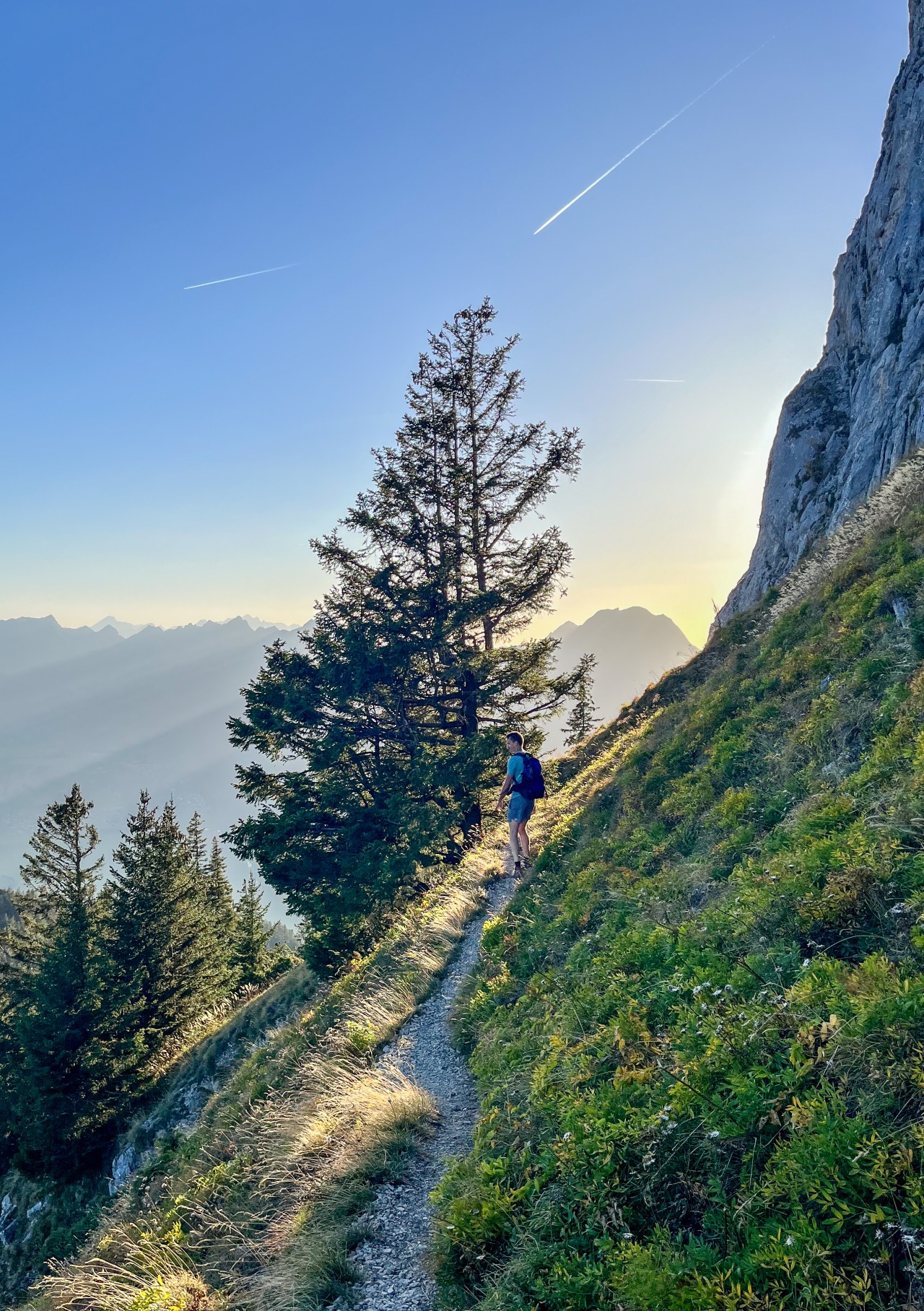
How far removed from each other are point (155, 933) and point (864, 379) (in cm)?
3805

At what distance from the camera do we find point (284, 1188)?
591cm

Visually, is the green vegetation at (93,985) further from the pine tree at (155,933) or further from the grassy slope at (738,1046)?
the grassy slope at (738,1046)

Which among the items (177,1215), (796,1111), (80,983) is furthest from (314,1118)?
(80,983)

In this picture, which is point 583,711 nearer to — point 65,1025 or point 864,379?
point 864,379

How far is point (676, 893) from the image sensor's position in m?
6.39

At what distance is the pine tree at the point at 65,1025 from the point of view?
24.4 metres

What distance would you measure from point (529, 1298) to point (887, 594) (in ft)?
27.6

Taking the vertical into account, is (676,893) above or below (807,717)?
below

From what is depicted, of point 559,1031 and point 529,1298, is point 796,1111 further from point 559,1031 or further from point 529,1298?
point 559,1031

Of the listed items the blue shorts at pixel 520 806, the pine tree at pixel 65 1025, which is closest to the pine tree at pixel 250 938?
the pine tree at pixel 65 1025

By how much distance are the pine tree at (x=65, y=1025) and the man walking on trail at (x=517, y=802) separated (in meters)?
23.2

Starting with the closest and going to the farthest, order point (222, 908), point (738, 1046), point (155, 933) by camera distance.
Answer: point (738, 1046) < point (155, 933) < point (222, 908)

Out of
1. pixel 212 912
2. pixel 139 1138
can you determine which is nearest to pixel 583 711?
pixel 139 1138

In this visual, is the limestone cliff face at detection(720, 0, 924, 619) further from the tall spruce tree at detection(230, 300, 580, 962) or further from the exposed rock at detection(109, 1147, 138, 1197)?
the exposed rock at detection(109, 1147, 138, 1197)
